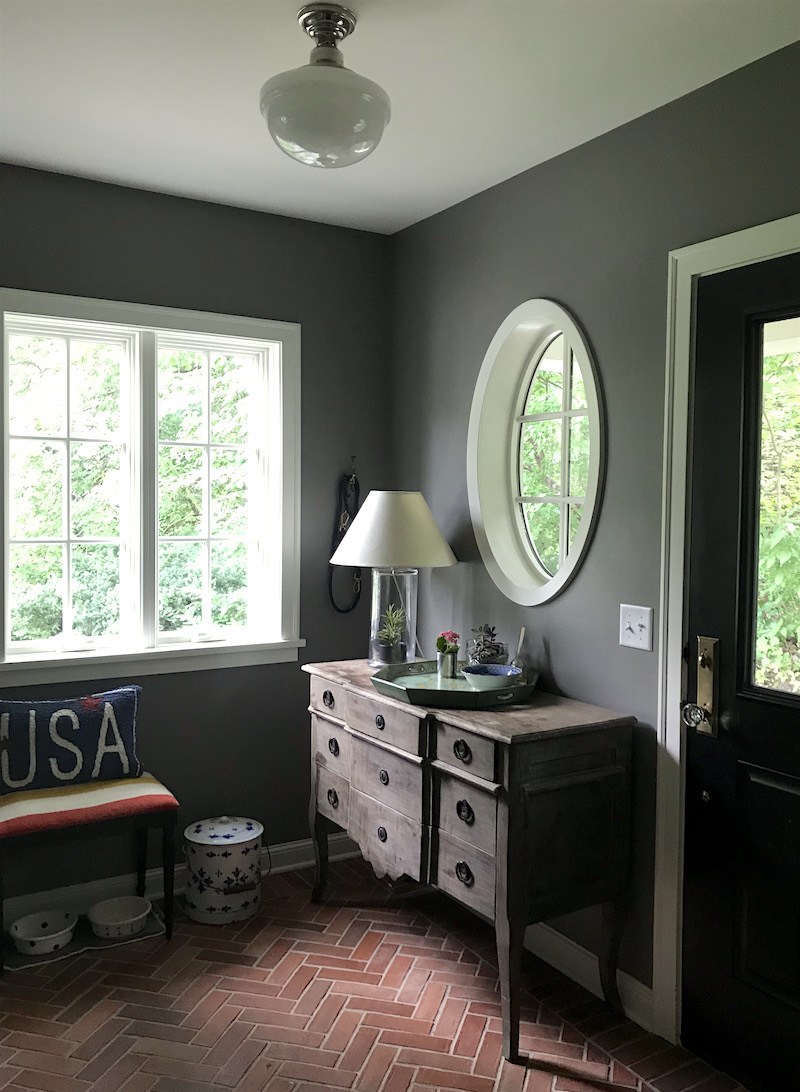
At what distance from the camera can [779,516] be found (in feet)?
7.84

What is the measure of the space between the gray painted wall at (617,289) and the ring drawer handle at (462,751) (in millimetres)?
535

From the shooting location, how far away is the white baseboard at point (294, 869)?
282 cm

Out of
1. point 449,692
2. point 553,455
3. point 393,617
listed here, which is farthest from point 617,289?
point 393,617

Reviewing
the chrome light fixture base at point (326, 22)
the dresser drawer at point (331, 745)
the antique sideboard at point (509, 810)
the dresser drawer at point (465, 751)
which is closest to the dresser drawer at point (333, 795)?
the dresser drawer at point (331, 745)

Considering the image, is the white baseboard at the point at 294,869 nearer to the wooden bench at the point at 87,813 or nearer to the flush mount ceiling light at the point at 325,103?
the wooden bench at the point at 87,813

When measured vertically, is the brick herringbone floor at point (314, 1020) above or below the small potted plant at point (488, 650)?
below

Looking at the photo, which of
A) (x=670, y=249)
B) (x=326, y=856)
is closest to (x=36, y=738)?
(x=326, y=856)

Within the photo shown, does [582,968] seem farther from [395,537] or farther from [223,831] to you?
[395,537]

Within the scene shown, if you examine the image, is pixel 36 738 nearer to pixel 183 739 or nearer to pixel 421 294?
pixel 183 739

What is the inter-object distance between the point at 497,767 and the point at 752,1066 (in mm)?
1037

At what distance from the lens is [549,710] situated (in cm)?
287

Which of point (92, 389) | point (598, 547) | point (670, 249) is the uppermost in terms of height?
point (670, 249)

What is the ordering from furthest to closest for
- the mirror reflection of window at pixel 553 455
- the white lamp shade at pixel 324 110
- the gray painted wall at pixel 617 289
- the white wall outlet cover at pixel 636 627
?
the mirror reflection of window at pixel 553 455
the white wall outlet cover at pixel 636 627
the gray painted wall at pixel 617 289
the white lamp shade at pixel 324 110

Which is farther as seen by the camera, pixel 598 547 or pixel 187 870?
pixel 187 870
